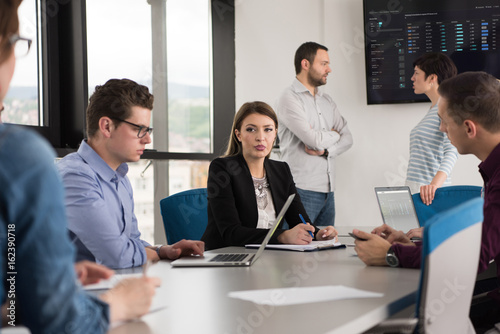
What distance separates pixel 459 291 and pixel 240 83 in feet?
13.9

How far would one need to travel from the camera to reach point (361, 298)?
1390 mm

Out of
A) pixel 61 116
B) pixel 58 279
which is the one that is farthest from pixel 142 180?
pixel 58 279

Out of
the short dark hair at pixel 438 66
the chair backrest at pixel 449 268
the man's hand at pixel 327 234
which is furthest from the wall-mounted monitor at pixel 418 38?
the chair backrest at pixel 449 268

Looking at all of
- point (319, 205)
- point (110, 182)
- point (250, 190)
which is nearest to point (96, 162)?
point (110, 182)

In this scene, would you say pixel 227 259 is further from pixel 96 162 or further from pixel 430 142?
pixel 430 142

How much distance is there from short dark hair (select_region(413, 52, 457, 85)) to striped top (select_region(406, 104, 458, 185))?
0.94ft

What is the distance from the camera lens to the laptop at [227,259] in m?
1.92

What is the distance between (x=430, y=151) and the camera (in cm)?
375

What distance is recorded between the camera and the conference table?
1155 mm

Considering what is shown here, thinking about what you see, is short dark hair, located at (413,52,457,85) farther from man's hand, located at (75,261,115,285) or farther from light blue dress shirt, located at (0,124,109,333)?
light blue dress shirt, located at (0,124,109,333)

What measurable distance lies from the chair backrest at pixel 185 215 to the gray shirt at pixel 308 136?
54.3 inches

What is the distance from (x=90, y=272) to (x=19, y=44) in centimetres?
47

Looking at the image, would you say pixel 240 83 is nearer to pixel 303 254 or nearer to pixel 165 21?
pixel 165 21

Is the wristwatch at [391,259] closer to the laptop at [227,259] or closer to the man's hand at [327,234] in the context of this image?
the laptop at [227,259]
